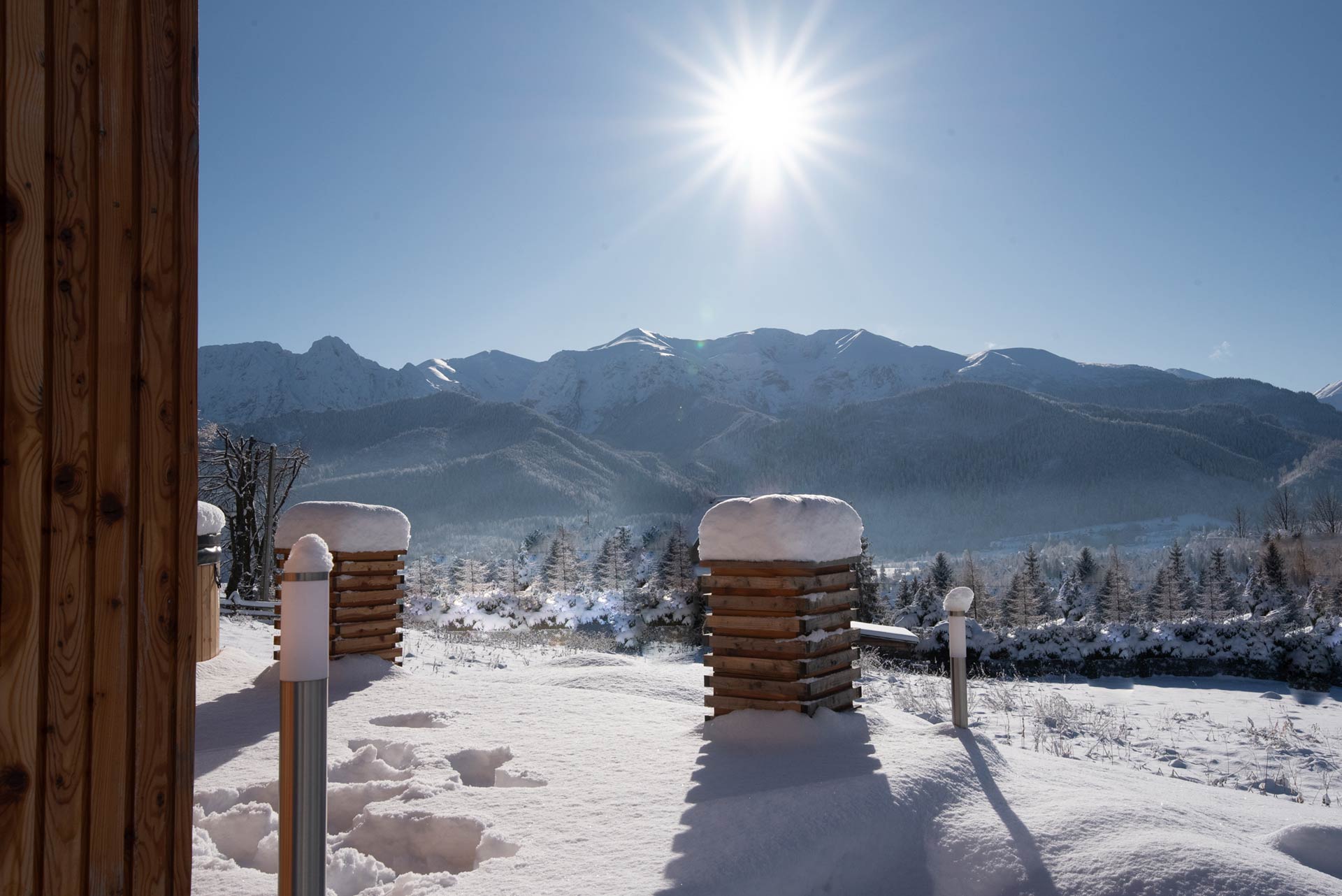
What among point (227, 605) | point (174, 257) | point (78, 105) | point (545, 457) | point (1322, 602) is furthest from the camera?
point (545, 457)

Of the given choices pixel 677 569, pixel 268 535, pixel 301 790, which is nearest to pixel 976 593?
pixel 677 569

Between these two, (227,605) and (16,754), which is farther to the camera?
(227,605)

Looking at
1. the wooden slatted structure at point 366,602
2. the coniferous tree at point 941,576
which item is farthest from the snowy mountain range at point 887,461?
the wooden slatted structure at point 366,602

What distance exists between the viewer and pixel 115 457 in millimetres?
2158

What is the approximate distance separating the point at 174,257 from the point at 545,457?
11156 cm

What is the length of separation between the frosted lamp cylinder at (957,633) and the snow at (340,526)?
5473 millimetres

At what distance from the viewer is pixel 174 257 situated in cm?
236

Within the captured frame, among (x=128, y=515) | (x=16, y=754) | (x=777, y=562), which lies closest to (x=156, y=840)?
(x=16, y=754)

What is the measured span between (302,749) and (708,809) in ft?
8.70

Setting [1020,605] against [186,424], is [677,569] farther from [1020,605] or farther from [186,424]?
[186,424]

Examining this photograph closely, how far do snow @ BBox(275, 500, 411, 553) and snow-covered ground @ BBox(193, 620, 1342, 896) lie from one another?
165 centimetres

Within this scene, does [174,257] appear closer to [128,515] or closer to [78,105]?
[78,105]

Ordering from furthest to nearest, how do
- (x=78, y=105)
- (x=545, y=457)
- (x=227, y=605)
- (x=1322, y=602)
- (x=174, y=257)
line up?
1. (x=545, y=457)
2. (x=1322, y=602)
3. (x=227, y=605)
4. (x=174, y=257)
5. (x=78, y=105)

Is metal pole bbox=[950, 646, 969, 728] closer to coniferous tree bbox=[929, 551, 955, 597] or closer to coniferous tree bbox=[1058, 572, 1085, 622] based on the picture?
coniferous tree bbox=[1058, 572, 1085, 622]
